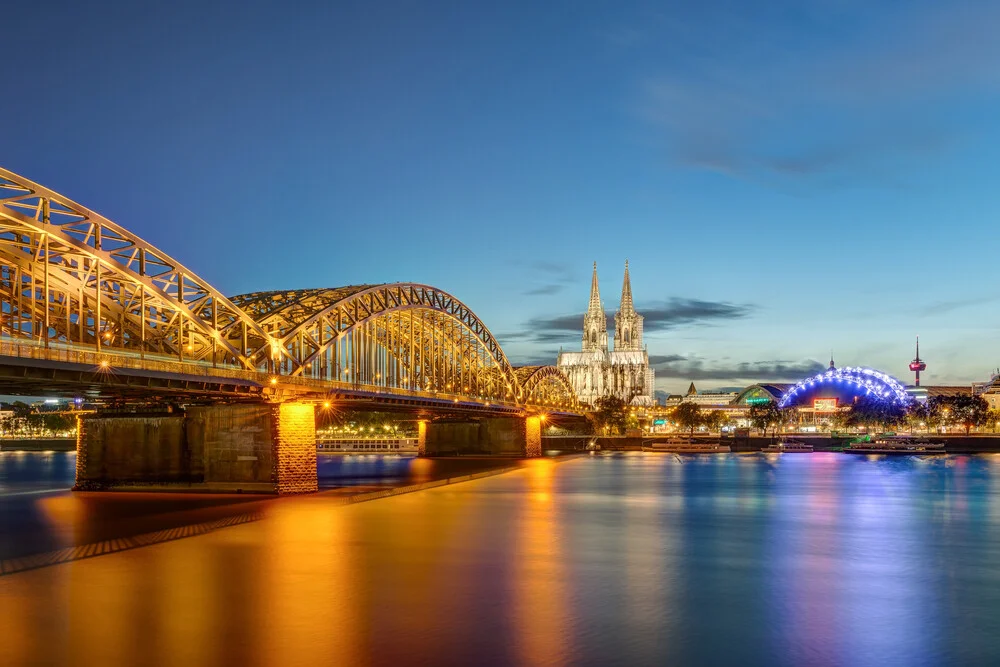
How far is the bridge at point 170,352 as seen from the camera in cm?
4700

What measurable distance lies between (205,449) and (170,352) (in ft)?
22.5

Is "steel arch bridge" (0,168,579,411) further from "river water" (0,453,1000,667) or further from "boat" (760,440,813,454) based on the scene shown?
"boat" (760,440,813,454)

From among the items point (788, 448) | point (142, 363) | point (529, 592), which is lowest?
point (788, 448)

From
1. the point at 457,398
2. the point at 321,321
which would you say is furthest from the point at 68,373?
the point at 457,398

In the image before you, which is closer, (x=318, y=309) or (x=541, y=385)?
(x=318, y=309)

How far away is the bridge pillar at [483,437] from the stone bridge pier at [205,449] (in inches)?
3047

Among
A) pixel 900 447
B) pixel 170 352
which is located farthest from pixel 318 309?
pixel 900 447

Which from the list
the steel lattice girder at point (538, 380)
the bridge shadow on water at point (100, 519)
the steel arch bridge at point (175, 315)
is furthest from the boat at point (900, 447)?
the bridge shadow on water at point (100, 519)

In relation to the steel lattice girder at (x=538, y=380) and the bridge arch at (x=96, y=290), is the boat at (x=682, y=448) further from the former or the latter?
the bridge arch at (x=96, y=290)

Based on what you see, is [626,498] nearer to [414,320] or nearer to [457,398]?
[457,398]

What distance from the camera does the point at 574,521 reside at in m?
51.1

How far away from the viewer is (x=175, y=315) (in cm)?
5828

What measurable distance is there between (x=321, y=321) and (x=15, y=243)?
2807cm

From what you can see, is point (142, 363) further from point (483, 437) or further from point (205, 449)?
point (483, 437)
